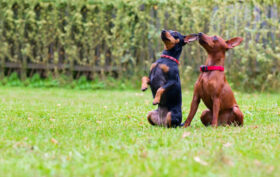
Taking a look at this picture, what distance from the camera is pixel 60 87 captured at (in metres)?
11.2

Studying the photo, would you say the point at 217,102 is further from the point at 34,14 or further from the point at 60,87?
the point at 34,14

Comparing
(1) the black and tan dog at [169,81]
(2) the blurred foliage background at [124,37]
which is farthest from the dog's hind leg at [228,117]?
(2) the blurred foliage background at [124,37]

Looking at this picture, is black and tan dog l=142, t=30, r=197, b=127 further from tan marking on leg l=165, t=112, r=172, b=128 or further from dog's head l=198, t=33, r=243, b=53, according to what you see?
dog's head l=198, t=33, r=243, b=53

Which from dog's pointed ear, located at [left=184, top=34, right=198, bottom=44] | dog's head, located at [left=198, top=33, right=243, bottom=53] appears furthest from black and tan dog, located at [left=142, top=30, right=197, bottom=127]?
dog's head, located at [left=198, top=33, right=243, bottom=53]

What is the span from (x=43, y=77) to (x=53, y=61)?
0.73 metres

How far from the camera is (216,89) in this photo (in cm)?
445

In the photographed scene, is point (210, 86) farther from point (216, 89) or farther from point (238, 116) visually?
point (238, 116)

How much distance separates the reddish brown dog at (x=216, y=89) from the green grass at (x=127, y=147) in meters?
0.23

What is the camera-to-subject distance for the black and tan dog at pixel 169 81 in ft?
15.0

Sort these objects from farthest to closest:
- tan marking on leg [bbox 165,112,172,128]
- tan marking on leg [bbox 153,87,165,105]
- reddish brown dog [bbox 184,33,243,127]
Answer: tan marking on leg [bbox 165,112,172,128]
reddish brown dog [bbox 184,33,243,127]
tan marking on leg [bbox 153,87,165,105]

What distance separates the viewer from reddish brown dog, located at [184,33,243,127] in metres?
4.48

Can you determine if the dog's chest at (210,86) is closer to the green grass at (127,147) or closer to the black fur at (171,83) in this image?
the black fur at (171,83)

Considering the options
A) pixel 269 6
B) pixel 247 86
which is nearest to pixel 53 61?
pixel 247 86

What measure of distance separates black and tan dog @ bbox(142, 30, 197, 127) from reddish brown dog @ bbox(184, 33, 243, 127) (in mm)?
203
